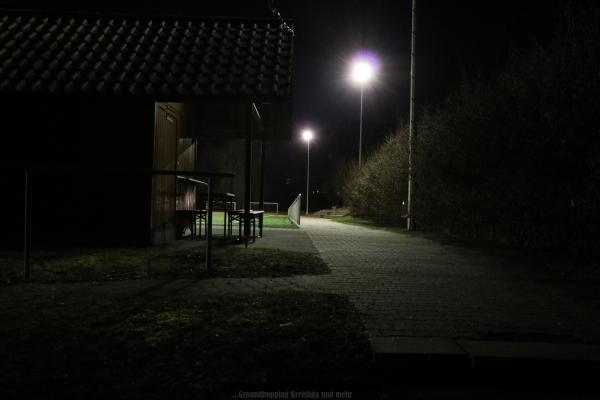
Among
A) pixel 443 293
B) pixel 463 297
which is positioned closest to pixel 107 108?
pixel 443 293

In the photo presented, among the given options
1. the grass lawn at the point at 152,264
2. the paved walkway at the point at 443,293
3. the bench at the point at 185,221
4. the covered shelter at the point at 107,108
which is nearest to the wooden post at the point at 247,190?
the covered shelter at the point at 107,108

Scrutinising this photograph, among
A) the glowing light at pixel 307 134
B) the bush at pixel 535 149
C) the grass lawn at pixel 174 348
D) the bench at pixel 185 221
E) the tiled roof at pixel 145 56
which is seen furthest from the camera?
the glowing light at pixel 307 134

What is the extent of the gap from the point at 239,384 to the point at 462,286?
13.6ft

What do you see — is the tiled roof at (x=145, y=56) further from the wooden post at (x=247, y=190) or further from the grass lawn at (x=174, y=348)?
the grass lawn at (x=174, y=348)

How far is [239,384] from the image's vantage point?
9.68ft

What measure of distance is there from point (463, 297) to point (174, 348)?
3563 millimetres

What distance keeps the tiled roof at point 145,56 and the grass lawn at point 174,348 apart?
19.3 feet

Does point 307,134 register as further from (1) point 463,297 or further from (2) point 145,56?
(1) point 463,297

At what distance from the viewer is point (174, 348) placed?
3.48 metres

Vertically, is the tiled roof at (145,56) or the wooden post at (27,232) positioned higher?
the tiled roof at (145,56)

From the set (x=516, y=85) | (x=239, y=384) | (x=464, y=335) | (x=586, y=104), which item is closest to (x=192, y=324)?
(x=239, y=384)

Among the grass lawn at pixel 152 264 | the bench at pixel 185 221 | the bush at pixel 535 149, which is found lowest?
the grass lawn at pixel 152 264

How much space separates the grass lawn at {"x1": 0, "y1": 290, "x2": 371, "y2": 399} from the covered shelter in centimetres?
526

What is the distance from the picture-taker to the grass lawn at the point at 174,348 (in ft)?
9.69
